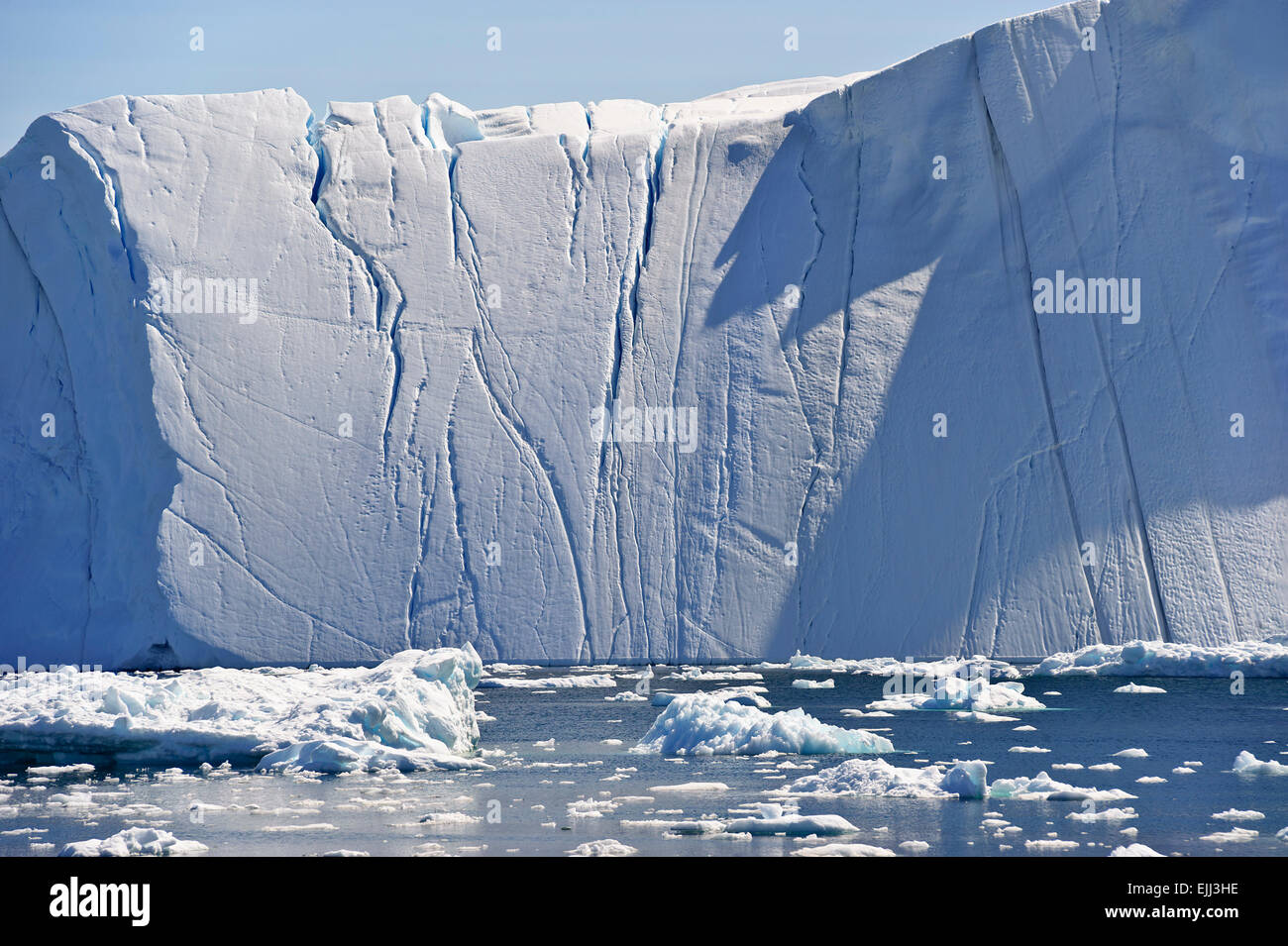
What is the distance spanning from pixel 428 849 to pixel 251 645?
35.5ft

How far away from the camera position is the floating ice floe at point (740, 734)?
10.1 metres

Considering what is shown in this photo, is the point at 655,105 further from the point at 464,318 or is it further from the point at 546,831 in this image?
the point at 546,831

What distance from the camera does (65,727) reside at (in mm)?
10281

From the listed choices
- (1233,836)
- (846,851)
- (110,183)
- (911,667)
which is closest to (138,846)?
(846,851)

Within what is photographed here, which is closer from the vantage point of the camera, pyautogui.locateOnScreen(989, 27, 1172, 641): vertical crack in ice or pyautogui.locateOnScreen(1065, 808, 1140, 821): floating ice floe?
pyautogui.locateOnScreen(1065, 808, 1140, 821): floating ice floe

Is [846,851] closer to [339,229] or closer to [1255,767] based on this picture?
[1255,767]

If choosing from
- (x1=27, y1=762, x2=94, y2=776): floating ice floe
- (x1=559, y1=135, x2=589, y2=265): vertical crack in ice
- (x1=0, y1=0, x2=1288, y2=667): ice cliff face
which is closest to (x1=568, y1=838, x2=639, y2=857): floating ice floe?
(x1=27, y1=762, x2=94, y2=776): floating ice floe

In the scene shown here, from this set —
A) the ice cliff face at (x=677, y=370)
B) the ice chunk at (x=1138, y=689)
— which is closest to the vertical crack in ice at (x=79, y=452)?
the ice cliff face at (x=677, y=370)

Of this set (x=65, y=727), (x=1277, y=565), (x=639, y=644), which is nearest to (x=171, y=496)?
(x=639, y=644)

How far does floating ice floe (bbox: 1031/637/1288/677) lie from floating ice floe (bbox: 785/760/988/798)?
6601 millimetres

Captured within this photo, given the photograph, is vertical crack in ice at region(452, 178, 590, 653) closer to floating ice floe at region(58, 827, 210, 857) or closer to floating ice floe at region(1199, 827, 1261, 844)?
floating ice floe at region(58, 827, 210, 857)

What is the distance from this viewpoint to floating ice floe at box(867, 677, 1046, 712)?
12.6m

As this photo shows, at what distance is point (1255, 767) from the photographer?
29.6ft

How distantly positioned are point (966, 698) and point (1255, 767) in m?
3.82
